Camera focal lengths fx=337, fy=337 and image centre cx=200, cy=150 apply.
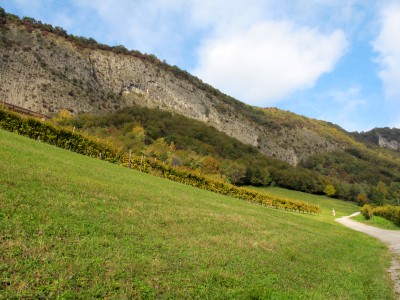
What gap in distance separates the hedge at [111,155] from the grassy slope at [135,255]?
2144 cm

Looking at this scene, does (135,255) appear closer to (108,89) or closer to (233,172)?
(233,172)

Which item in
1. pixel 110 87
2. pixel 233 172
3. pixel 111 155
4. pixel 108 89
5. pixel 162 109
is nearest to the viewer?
pixel 111 155

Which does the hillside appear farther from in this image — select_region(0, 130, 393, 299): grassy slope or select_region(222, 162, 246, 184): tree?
select_region(0, 130, 393, 299): grassy slope

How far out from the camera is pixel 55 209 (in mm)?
8555

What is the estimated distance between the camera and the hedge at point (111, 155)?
3247cm

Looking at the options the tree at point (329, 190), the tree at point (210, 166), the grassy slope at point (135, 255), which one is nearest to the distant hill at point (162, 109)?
the tree at point (210, 166)

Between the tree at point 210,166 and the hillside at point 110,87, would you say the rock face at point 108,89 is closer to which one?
the hillside at point 110,87

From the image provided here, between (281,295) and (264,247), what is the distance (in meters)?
4.44

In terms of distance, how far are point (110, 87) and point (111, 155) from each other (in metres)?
72.1

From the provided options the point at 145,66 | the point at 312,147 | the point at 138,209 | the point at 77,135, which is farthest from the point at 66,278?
the point at 312,147

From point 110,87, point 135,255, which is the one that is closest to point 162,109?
point 110,87

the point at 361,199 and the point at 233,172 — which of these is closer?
the point at 233,172

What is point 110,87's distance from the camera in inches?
4274

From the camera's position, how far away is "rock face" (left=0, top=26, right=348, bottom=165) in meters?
79.5
